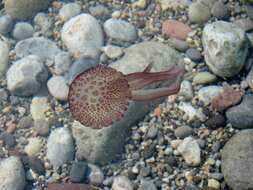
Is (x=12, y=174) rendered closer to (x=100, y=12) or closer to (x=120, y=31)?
(x=120, y=31)

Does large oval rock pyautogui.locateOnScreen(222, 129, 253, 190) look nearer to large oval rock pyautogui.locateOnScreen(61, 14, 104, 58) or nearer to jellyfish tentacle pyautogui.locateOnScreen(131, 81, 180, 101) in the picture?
jellyfish tentacle pyautogui.locateOnScreen(131, 81, 180, 101)

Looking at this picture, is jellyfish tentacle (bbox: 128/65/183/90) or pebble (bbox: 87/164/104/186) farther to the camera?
pebble (bbox: 87/164/104/186)

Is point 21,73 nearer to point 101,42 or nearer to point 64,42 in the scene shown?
point 64,42

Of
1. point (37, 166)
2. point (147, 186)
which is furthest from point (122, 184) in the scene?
point (37, 166)

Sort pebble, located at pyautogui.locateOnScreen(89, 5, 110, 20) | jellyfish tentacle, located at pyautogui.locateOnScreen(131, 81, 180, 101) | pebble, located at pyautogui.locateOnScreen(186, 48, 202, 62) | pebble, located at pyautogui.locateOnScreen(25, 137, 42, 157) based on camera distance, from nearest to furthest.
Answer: jellyfish tentacle, located at pyautogui.locateOnScreen(131, 81, 180, 101) → pebble, located at pyautogui.locateOnScreen(25, 137, 42, 157) → pebble, located at pyautogui.locateOnScreen(186, 48, 202, 62) → pebble, located at pyautogui.locateOnScreen(89, 5, 110, 20)

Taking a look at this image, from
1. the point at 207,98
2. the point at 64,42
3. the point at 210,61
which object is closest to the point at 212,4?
the point at 210,61

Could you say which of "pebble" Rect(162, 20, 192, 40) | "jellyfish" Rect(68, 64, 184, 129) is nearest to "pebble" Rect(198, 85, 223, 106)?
"pebble" Rect(162, 20, 192, 40)
